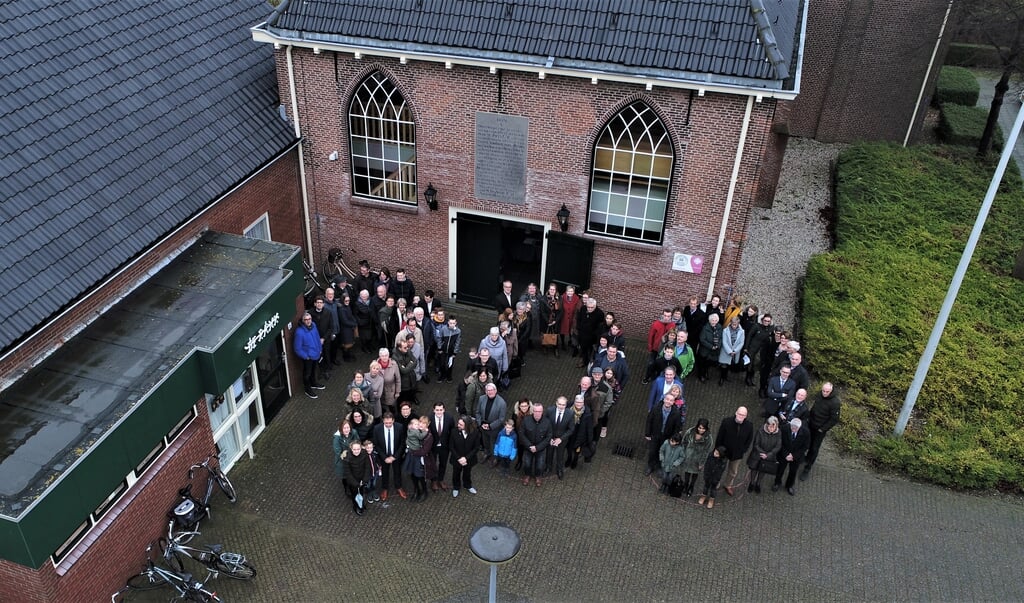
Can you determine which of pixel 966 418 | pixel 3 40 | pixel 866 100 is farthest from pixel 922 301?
pixel 3 40

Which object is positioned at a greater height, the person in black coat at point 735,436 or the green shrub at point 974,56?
the green shrub at point 974,56

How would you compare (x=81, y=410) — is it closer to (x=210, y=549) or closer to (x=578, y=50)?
(x=210, y=549)

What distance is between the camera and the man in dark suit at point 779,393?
1225 centimetres

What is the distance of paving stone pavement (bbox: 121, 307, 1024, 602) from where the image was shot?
10633mm

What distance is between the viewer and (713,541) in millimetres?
11352

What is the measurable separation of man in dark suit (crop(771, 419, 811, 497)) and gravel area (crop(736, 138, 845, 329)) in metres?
5.22

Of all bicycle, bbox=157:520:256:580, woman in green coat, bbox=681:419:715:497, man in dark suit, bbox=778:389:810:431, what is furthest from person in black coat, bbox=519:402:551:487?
bicycle, bbox=157:520:256:580

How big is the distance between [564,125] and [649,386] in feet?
16.6

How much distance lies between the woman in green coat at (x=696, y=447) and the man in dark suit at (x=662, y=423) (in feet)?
1.14

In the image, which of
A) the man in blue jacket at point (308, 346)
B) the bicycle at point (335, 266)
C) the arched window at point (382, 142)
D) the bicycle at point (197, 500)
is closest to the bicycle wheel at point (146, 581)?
the bicycle at point (197, 500)

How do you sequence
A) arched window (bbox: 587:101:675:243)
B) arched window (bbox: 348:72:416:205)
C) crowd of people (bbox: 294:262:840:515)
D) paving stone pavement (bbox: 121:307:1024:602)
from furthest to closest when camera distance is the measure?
arched window (bbox: 348:72:416:205), arched window (bbox: 587:101:675:243), crowd of people (bbox: 294:262:840:515), paving stone pavement (bbox: 121:307:1024:602)

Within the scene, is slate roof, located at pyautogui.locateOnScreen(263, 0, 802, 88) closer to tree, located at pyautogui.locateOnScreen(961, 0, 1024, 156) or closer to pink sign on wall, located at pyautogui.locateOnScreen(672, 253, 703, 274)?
pink sign on wall, located at pyautogui.locateOnScreen(672, 253, 703, 274)

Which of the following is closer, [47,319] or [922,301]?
[47,319]

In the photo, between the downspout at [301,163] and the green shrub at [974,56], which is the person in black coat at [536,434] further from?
the green shrub at [974,56]
